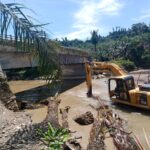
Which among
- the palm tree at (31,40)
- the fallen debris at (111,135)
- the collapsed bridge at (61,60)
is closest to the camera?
the palm tree at (31,40)

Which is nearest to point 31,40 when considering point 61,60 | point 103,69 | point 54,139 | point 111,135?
point 54,139

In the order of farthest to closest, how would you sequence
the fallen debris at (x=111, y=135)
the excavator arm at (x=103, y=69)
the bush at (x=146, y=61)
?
1. the bush at (x=146, y=61)
2. the excavator arm at (x=103, y=69)
3. the fallen debris at (x=111, y=135)

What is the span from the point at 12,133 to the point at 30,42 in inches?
192

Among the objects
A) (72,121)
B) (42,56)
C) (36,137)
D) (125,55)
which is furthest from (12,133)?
(125,55)

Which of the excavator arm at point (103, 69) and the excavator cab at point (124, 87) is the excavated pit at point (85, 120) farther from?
the excavator arm at point (103, 69)

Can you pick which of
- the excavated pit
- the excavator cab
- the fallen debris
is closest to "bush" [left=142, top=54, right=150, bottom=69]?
the excavator cab

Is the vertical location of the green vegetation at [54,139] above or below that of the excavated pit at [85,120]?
above

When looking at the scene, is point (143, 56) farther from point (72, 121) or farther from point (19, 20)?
point (19, 20)

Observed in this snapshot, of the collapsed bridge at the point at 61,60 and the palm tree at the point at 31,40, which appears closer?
the palm tree at the point at 31,40

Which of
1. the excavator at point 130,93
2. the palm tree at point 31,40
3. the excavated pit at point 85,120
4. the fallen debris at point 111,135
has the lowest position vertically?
the excavated pit at point 85,120

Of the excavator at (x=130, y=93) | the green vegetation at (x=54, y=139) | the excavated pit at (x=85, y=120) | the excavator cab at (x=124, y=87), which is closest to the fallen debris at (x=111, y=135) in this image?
the excavated pit at (x=85, y=120)

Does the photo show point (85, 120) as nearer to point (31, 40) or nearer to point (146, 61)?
point (31, 40)

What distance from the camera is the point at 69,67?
174 ft

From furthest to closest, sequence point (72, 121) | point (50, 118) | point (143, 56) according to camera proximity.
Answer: point (143, 56)
point (72, 121)
point (50, 118)
